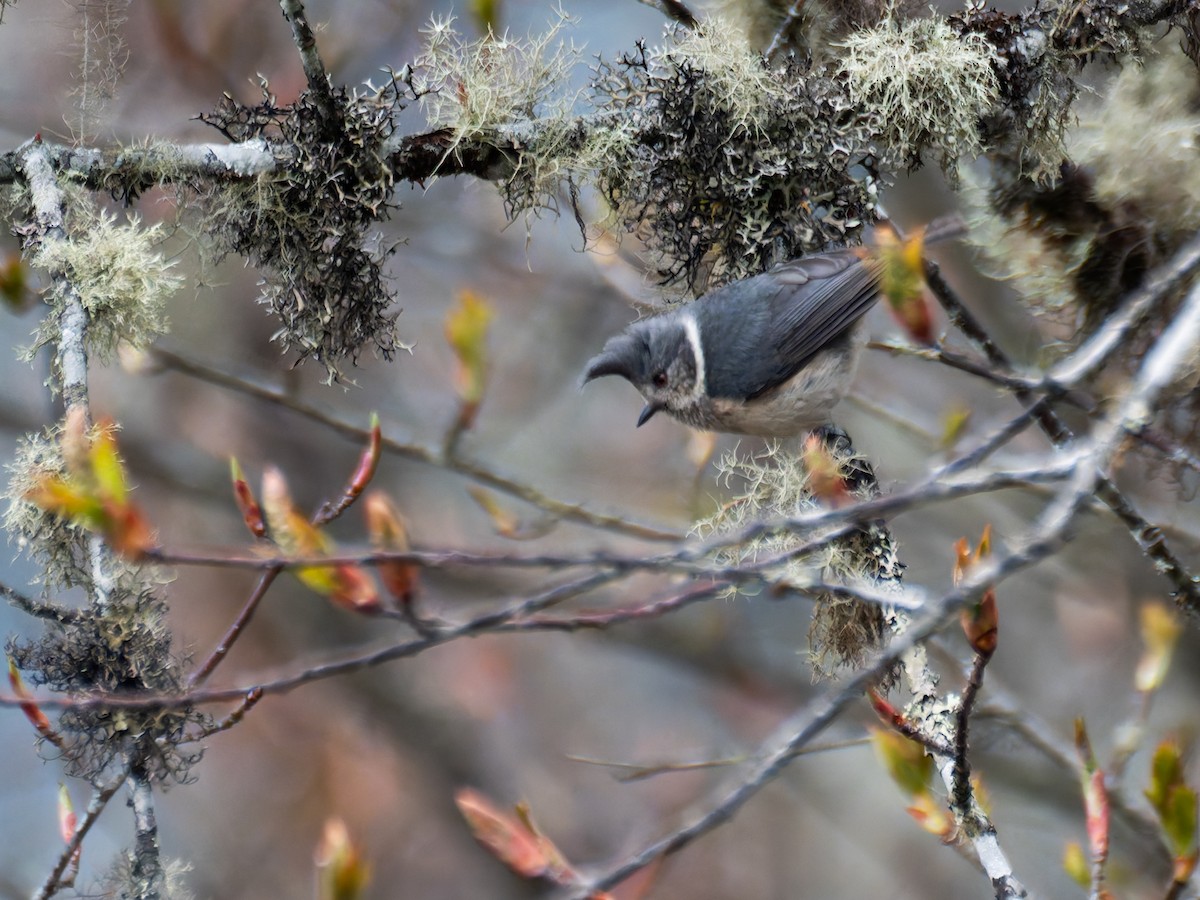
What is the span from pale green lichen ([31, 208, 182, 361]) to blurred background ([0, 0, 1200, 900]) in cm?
209

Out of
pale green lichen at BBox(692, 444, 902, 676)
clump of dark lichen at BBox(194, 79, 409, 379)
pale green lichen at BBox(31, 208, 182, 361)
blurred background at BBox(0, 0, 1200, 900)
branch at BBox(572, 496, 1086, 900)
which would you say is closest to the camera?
branch at BBox(572, 496, 1086, 900)

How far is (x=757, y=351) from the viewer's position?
2512 mm

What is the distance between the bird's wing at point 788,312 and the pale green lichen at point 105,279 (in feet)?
3.92

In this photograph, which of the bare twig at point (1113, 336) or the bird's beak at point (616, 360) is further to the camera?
the bird's beak at point (616, 360)

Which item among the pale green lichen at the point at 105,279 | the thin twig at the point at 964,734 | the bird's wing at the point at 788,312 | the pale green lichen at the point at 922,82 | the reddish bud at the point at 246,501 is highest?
the pale green lichen at the point at 922,82

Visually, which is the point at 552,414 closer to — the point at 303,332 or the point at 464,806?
the point at 303,332

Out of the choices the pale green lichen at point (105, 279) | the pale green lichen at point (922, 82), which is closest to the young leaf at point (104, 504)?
the pale green lichen at point (105, 279)

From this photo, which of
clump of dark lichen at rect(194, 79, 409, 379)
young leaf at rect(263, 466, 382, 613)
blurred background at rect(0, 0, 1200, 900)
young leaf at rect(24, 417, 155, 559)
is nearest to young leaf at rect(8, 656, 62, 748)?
young leaf at rect(24, 417, 155, 559)

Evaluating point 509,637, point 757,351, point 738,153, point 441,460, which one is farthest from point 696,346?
point 509,637

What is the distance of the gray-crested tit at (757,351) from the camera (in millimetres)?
2434

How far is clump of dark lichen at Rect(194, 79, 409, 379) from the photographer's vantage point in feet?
6.97

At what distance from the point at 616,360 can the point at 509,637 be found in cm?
290

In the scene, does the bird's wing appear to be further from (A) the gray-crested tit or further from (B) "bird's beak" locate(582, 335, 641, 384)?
(B) "bird's beak" locate(582, 335, 641, 384)

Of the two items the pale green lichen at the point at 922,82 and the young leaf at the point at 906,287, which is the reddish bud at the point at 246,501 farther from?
the pale green lichen at the point at 922,82
